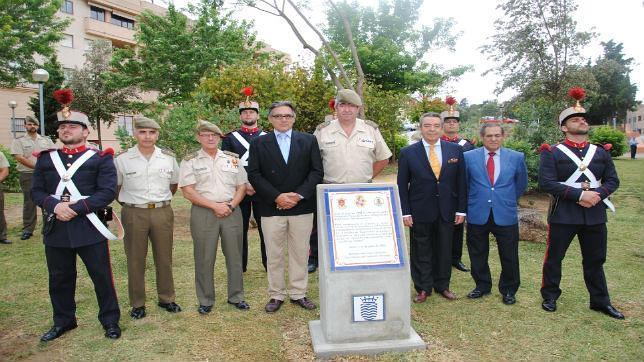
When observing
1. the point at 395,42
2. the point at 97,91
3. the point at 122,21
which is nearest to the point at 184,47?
the point at 97,91

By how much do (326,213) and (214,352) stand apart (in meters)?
1.43

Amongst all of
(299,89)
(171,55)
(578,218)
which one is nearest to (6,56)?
(171,55)

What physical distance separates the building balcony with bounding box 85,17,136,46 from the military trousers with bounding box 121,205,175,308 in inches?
1446

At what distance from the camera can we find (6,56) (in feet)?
65.4

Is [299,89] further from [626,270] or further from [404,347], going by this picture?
[404,347]

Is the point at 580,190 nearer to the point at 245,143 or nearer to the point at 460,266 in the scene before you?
the point at 460,266

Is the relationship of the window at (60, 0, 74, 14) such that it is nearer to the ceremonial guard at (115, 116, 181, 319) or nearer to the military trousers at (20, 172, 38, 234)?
the military trousers at (20, 172, 38, 234)

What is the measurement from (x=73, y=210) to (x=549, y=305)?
4400 millimetres

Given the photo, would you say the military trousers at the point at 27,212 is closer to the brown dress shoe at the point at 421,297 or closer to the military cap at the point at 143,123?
the military cap at the point at 143,123

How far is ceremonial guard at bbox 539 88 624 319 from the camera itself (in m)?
4.33

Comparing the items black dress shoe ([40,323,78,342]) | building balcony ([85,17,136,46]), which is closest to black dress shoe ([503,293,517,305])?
black dress shoe ([40,323,78,342])

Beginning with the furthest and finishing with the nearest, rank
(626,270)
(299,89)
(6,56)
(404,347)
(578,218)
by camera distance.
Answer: (6,56)
(299,89)
(626,270)
(578,218)
(404,347)

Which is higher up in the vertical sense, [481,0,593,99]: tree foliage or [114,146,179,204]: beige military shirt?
[481,0,593,99]: tree foliage

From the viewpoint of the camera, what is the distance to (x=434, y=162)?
15.5ft
